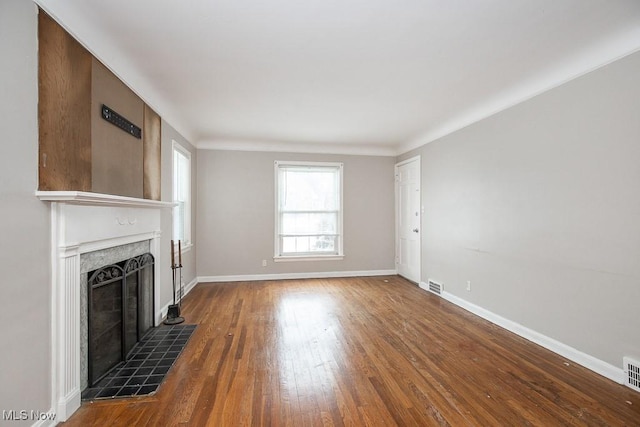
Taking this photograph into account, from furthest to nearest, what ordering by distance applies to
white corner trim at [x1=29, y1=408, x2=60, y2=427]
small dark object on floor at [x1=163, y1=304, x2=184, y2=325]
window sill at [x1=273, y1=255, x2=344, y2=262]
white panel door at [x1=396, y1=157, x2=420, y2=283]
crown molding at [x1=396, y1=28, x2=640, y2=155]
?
window sill at [x1=273, y1=255, x2=344, y2=262], white panel door at [x1=396, y1=157, x2=420, y2=283], small dark object on floor at [x1=163, y1=304, x2=184, y2=325], crown molding at [x1=396, y1=28, x2=640, y2=155], white corner trim at [x1=29, y1=408, x2=60, y2=427]

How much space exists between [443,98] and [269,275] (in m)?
4.02

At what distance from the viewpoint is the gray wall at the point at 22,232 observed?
4.62ft

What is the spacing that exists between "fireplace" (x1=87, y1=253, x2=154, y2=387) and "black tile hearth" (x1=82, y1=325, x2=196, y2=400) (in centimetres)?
7

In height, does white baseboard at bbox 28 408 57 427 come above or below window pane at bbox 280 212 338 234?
below

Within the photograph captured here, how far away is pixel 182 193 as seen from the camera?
4590 mm

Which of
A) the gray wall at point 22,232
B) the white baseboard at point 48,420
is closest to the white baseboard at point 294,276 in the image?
the white baseboard at point 48,420

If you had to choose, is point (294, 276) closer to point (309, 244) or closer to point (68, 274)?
point (309, 244)

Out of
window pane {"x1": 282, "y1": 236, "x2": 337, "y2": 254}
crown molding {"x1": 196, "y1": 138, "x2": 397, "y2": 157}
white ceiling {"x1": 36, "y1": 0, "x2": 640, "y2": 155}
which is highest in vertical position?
white ceiling {"x1": 36, "y1": 0, "x2": 640, "y2": 155}

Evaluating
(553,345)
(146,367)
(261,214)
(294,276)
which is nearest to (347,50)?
(146,367)

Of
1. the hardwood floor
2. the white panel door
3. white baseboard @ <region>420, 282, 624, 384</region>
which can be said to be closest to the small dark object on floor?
the hardwood floor

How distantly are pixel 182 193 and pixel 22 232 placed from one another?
10.4ft

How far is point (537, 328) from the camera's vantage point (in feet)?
9.57

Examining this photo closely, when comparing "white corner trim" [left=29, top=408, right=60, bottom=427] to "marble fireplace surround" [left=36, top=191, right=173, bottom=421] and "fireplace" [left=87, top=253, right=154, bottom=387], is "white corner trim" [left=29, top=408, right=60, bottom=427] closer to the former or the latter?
"marble fireplace surround" [left=36, top=191, right=173, bottom=421]

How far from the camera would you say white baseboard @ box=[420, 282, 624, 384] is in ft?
7.51
